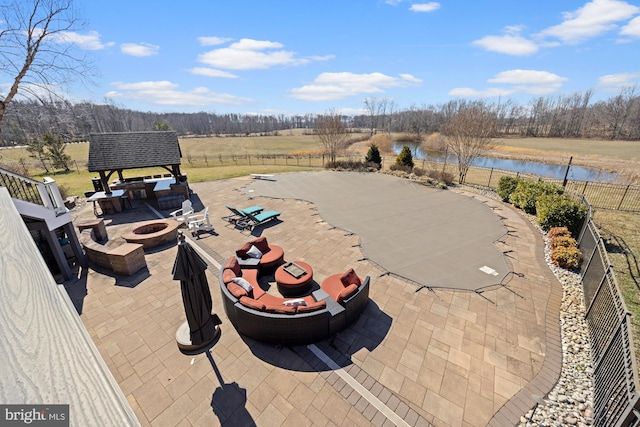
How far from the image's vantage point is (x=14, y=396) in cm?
80

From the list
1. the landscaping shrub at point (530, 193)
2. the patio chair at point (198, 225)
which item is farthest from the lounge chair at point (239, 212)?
the landscaping shrub at point (530, 193)

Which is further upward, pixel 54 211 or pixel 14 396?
pixel 14 396

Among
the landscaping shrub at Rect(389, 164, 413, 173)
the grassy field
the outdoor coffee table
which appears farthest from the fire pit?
the landscaping shrub at Rect(389, 164, 413, 173)

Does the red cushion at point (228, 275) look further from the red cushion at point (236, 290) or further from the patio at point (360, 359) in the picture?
the patio at point (360, 359)

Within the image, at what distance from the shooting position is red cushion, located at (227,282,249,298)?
6.47 m

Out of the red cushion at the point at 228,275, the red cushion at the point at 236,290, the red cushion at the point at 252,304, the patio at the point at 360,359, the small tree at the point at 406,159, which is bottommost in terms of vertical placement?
the patio at the point at 360,359

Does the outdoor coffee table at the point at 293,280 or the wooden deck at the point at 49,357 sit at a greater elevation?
the wooden deck at the point at 49,357

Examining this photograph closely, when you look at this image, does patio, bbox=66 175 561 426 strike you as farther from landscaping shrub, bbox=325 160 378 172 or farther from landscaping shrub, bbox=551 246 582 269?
landscaping shrub, bbox=325 160 378 172

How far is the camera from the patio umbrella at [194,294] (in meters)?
5.29

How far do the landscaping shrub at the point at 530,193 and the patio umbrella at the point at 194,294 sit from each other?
15.8 m

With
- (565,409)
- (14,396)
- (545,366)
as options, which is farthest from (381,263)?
(14,396)

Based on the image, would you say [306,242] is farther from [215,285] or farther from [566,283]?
[566,283]

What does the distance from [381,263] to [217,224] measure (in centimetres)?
804

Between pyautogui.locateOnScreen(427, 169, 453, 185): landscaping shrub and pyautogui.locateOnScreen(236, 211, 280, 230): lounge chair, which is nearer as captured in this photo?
pyautogui.locateOnScreen(236, 211, 280, 230): lounge chair
